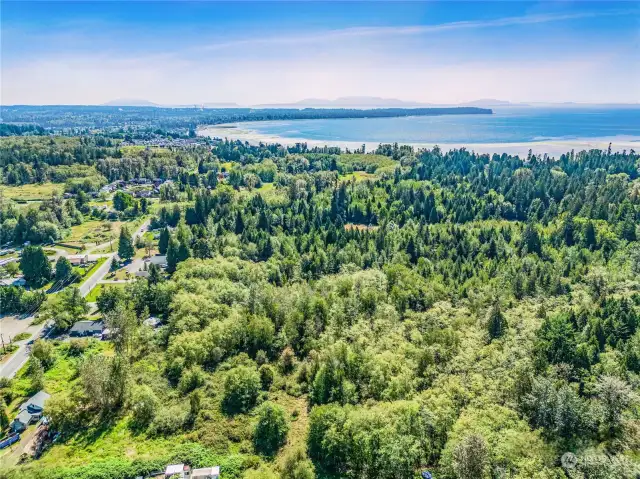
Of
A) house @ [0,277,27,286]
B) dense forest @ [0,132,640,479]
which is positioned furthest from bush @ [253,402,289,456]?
house @ [0,277,27,286]

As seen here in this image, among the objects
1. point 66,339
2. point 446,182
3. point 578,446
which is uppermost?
point 446,182

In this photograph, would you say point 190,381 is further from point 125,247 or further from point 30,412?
point 125,247

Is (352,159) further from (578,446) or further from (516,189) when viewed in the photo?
(578,446)

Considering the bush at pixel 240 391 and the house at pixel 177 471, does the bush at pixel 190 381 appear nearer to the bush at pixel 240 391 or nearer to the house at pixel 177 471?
the bush at pixel 240 391

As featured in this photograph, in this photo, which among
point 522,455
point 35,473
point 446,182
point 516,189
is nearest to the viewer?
point 522,455

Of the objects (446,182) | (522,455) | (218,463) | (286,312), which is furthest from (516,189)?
(218,463)

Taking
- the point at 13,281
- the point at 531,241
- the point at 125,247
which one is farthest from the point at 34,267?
the point at 531,241
